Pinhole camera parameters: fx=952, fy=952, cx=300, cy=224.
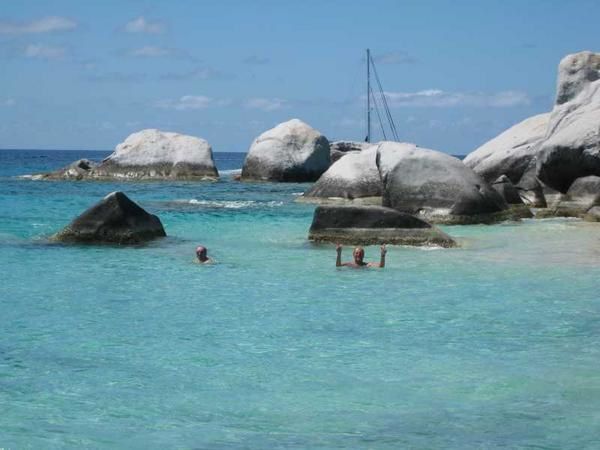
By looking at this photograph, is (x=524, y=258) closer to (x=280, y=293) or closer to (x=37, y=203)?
(x=280, y=293)

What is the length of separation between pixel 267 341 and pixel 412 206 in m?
12.6

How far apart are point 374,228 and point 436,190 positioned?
15.7 ft

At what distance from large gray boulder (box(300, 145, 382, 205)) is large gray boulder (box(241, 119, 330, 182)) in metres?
11.6

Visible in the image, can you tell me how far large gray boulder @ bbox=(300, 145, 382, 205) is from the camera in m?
28.9

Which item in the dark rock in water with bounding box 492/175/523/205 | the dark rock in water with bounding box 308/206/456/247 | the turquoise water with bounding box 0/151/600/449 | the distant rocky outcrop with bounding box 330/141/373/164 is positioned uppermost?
the distant rocky outcrop with bounding box 330/141/373/164

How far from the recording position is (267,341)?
9875 millimetres

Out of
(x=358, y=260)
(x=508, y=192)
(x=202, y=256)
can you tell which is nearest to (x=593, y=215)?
(x=508, y=192)

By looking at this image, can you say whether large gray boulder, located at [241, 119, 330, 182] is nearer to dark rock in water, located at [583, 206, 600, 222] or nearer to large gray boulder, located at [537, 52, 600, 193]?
large gray boulder, located at [537, 52, 600, 193]

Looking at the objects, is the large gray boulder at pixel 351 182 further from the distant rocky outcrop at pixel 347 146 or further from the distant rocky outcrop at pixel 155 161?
the distant rocky outcrop at pixel 347 146

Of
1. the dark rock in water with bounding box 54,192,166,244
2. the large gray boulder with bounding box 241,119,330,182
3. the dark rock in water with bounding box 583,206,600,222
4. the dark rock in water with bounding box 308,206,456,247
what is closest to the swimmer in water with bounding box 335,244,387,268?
the dark rock in water with bounding box 308,206,456,247

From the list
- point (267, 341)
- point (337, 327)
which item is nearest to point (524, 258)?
point (337, 327)

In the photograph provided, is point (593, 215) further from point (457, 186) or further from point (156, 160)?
point (156, 160)

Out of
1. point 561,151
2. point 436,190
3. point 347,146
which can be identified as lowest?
point 436,190

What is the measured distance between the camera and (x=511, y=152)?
29.3m
